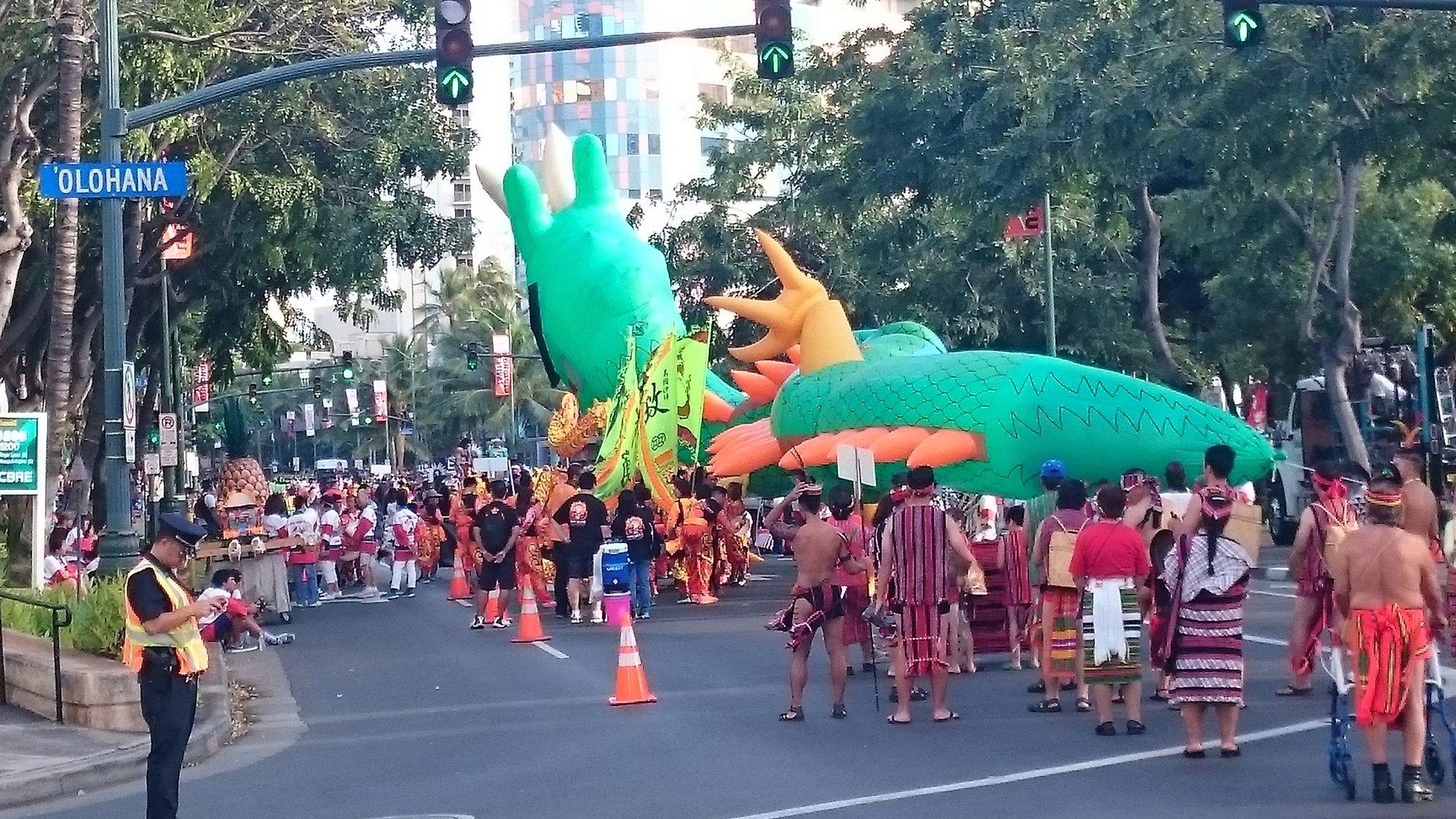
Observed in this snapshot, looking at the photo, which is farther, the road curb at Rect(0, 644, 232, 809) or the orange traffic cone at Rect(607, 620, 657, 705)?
the orange traffic cone at Rect(607, 620, 657, 705)

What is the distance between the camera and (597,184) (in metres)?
39.1

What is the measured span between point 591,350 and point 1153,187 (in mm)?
11802

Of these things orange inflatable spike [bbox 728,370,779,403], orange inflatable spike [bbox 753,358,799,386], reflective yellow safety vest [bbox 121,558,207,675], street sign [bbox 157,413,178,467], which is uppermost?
orange inflatable spike [bbox 753,358,799,386]

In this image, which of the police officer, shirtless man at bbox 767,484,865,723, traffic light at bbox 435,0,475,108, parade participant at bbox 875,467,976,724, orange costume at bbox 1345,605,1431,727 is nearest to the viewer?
orange costume at bbox 1345,605,1431,727

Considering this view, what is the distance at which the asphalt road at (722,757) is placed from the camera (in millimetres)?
10078

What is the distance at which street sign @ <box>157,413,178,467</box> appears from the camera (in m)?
31.9

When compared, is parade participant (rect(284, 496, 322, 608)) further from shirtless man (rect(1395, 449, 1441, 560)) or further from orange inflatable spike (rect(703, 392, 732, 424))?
shirtless man (rect(1395, 449, 1441, 560))

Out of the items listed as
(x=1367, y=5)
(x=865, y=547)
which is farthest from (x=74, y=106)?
(x=1367, y=5)

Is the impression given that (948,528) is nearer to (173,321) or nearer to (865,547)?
(865,547)

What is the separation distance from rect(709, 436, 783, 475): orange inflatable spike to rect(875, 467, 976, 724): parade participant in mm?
13943

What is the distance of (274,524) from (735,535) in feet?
20.4

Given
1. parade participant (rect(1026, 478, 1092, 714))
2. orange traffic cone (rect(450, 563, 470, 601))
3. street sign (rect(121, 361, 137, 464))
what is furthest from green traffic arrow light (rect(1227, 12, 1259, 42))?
orange traffic cone (rect(450, 563, 470, 601))

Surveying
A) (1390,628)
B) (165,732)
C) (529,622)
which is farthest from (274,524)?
(1390,628)

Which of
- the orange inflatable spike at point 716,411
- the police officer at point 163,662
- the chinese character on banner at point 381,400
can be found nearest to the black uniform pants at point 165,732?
the police officer at point 163,662
